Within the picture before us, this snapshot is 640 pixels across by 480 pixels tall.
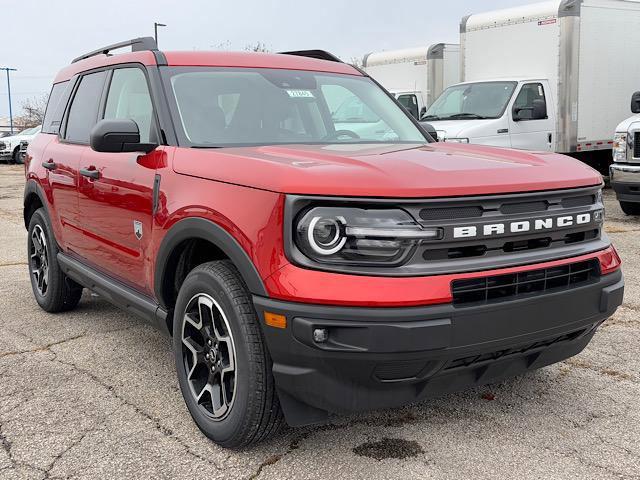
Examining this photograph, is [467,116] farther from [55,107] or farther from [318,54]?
[55,107]

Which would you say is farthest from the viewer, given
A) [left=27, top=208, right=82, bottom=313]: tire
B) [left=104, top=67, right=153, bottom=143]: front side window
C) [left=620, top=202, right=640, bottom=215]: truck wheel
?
[left=620, top=202, right=640, bottom=215]: truck wheel

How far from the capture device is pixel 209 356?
3061 mm

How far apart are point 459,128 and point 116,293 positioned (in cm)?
719

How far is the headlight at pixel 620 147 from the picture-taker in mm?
9172

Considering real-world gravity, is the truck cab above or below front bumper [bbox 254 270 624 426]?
above

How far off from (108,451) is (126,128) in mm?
1544

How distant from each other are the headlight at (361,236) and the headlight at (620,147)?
764cm

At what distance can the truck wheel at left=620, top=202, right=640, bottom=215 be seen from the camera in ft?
31.4

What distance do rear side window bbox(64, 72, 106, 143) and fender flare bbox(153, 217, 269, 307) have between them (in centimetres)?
152

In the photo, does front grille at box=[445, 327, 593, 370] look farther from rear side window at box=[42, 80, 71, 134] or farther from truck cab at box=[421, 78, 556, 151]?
truck cab at box=[421, 78, 556, 151]

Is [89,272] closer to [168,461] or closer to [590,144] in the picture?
[168,461]

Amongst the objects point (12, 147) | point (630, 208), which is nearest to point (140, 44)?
point (630, 208)

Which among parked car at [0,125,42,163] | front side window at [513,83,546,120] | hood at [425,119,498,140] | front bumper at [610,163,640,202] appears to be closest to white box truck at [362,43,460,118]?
front side window at [513,83,546,120]

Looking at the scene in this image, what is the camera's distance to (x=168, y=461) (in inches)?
114
